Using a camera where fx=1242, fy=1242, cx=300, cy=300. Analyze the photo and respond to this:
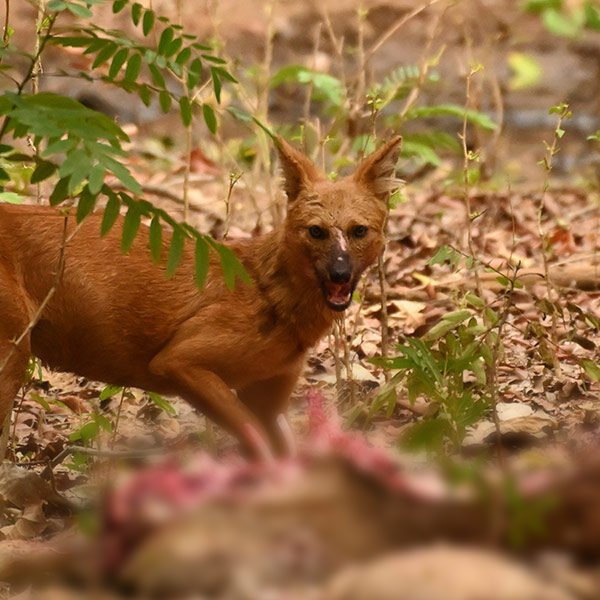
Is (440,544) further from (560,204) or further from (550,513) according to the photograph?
(560,204)

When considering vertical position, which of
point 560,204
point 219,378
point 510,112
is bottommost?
point 219,378

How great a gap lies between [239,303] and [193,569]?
184 inches

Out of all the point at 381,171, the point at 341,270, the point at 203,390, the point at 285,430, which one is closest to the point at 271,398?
the point at 285,430

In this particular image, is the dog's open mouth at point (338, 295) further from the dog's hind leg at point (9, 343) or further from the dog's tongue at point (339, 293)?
the dog's hind leg at point (9, 343)

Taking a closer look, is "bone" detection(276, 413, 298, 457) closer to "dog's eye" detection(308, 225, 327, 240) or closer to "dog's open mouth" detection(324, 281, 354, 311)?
"dog's open mouth" detection(324, 281, 354, 311)

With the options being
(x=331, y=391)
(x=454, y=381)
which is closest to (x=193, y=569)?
(x=454, y=381)

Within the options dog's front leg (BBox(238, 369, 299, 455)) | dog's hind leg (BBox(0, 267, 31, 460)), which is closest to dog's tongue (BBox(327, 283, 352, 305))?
dog's front leg (BBox(238, 369, 299, 455))

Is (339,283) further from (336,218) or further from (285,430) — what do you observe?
(285,430)

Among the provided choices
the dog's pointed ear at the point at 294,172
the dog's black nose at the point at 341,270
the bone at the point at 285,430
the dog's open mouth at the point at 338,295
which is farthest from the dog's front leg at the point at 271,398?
the dog's pointed ear at the point at 294,172

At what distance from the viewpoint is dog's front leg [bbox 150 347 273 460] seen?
19.2 feet

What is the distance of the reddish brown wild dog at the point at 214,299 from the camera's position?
6.00 metres

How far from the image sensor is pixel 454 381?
5.86 meters

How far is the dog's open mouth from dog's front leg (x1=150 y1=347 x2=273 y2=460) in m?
0.66

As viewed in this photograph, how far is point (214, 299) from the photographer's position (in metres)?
6.29
